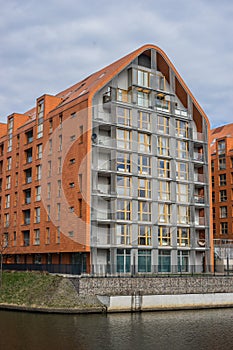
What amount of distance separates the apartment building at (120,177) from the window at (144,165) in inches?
3.9

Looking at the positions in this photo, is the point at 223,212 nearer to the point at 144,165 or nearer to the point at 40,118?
the point at 144,165

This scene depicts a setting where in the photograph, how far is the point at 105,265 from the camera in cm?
4384

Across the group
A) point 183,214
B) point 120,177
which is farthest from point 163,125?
point 183,214

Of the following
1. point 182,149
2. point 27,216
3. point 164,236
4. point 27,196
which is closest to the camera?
point 164,236

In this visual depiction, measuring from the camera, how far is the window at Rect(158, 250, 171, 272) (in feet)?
157

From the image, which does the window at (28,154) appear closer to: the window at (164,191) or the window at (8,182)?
the window at (8,182)

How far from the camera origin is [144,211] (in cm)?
4788

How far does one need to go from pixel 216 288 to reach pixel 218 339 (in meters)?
15.0

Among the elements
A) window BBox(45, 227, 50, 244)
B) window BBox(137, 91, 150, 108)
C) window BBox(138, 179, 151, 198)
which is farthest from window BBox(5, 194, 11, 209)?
window BBox(137, 91, 150, 108)

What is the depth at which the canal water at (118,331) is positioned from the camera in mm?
22600

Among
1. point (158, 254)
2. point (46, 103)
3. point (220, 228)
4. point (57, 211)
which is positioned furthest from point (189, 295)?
point (220, 228)

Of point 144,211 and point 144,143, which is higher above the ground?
point 144,143

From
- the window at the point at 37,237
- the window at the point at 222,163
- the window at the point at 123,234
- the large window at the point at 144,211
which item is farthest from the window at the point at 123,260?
the window at the point at 222,163

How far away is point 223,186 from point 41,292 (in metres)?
42.9
